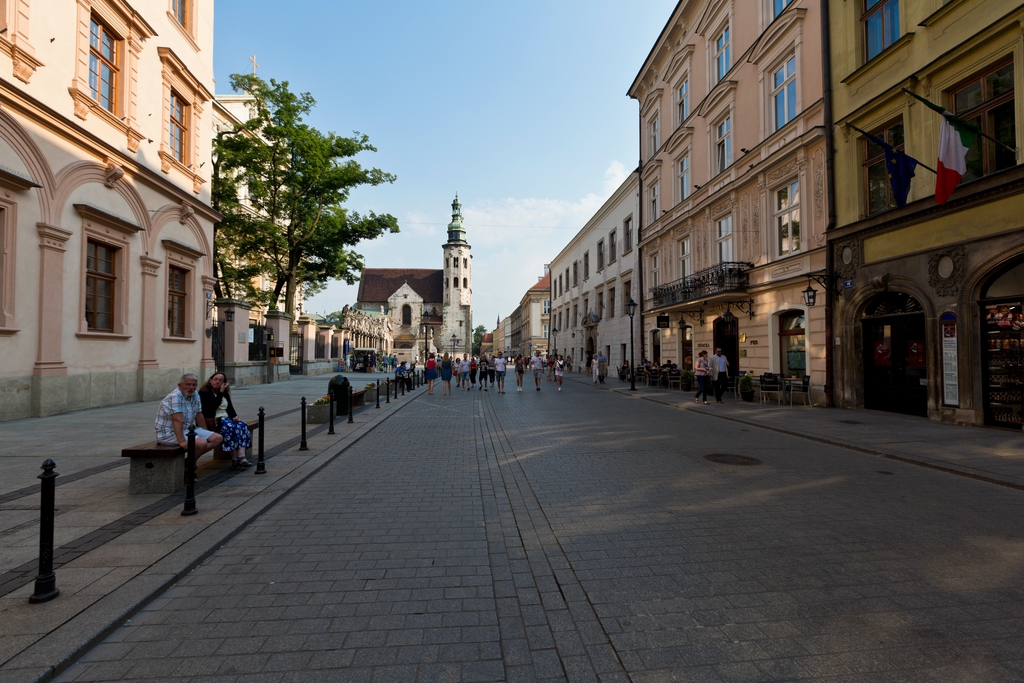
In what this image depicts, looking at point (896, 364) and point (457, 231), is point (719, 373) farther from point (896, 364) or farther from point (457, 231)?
point (457, 231)

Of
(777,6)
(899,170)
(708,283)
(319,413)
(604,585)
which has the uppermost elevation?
(777,6)

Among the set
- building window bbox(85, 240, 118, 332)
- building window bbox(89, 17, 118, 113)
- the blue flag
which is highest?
building window bbox(89, 17, 118, 113)

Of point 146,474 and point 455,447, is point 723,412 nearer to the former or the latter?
point 455,447

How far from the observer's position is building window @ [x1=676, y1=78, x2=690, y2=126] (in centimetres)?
2576

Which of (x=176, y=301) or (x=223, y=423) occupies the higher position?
(x=176, y=301)

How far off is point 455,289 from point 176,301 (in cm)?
A: 7411

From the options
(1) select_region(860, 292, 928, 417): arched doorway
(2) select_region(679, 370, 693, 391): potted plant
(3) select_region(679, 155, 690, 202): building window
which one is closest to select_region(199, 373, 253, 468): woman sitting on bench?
(1) select_region(860, 292, 928, 417): arched doorway

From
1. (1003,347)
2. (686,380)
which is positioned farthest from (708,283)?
(1003,347)

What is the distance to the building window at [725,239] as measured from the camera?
21.4 metres

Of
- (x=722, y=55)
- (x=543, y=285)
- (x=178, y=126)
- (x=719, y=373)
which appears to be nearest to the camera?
(x=719, y=373)

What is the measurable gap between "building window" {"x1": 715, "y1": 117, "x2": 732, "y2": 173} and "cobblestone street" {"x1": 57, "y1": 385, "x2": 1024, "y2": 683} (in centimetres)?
1751

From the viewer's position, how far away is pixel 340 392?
13438mm

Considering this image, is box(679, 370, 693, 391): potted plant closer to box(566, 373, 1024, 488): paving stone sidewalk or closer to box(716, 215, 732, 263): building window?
box(716, 215, 732, 263): building window

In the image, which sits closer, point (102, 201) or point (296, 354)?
point (102, 201)
